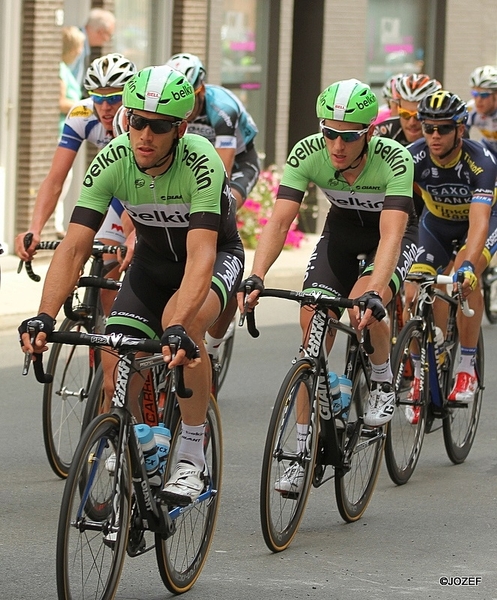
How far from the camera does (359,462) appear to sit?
7.06 meters

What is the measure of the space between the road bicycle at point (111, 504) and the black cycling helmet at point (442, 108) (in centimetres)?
323

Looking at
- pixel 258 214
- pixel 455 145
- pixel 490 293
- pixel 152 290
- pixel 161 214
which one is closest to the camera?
pixel 161 214

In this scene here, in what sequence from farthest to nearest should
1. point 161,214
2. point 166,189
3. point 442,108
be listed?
1. point 442,108
2. point 161,214
3. point 166,189

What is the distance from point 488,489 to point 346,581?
191 centimetres

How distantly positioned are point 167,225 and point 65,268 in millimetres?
579

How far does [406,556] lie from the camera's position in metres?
6.41

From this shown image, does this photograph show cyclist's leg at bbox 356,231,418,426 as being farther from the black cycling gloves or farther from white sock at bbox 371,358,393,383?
the black cycling gloves

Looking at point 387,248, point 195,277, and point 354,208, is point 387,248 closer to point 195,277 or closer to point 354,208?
point 354,208

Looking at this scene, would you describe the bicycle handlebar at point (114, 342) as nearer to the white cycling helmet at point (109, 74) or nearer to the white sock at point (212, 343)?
the white sock at point (212, 343)

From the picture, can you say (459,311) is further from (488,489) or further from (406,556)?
(406,556)

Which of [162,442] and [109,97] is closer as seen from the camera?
[162,442]

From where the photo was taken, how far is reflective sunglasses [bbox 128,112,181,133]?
568cm

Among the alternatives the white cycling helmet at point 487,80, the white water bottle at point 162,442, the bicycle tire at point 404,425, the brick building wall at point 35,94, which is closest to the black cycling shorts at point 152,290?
the white water bottle at point 162,442

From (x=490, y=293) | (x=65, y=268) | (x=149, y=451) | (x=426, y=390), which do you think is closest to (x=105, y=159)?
(x=65, y=268)
